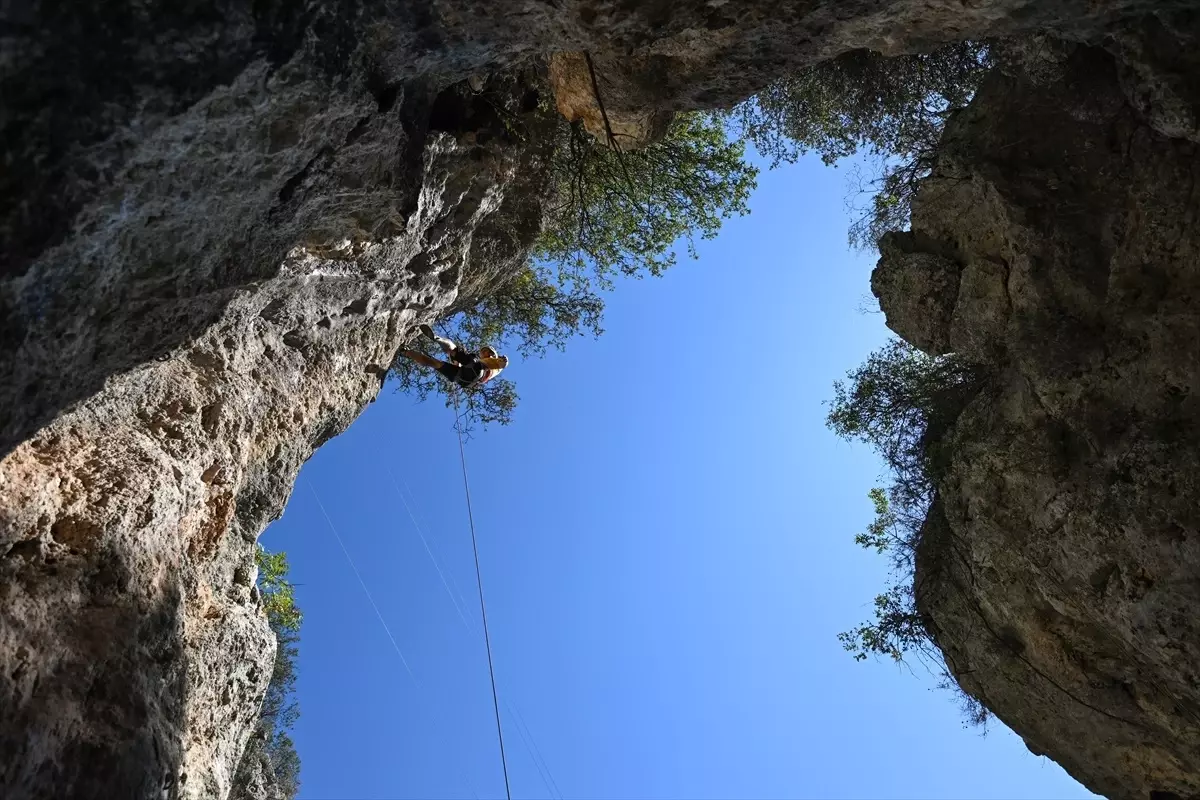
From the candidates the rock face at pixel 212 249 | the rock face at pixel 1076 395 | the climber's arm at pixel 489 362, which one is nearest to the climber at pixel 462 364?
the climber's arm at pixel 489 362

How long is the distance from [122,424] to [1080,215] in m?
8.86

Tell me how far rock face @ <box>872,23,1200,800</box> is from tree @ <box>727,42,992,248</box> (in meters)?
1.01

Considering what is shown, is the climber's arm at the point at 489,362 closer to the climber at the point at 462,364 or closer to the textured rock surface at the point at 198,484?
the climber at the point at 462,364

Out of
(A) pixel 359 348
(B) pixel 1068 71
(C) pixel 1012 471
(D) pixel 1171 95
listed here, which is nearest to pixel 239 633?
(A) pixel 359 348

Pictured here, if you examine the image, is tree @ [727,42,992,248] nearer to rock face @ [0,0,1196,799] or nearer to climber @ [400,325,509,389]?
rock face @ [0,0,1196,799]

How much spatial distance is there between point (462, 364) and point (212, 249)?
7.20 metres

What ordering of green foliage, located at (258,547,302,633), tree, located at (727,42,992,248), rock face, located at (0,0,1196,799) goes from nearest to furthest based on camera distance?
rock face, located at (0,0,1196,799) → tree, located at (727,42,992,248) → green foliage, located at (258,547,302,633)

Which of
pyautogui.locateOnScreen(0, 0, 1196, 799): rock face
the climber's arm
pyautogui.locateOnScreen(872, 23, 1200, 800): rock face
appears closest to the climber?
the climber's arm

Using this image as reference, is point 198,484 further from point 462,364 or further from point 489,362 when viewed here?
point 489,362

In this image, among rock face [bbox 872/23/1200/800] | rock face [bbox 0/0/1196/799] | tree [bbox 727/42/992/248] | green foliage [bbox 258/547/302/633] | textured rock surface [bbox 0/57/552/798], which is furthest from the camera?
green foliage [bbox 258/547/302/633]

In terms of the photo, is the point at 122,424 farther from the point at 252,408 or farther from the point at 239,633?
the point at 239,633

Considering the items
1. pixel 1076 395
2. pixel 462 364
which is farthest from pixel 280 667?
pixel 1076 395

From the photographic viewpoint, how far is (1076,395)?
6.92 m

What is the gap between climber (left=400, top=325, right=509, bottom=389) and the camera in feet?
37.3
